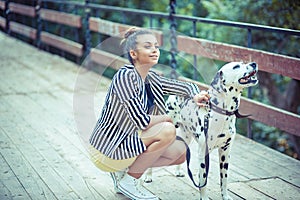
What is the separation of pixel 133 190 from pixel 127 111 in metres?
0.48

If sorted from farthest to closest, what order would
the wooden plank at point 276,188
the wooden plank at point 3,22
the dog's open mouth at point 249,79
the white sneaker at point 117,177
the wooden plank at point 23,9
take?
1. the wooden plank at point 3,22
2. the wooden plank at point 23,9
3. the wooden plank at point 276,188
4. the white sneaker at point 117,177
5. the dog's open mouth at point 249,79

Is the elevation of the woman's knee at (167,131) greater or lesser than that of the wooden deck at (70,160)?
greater

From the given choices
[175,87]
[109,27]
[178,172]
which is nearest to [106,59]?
[109,27]

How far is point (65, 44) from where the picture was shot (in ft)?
28.5

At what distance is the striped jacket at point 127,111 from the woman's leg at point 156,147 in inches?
2.1

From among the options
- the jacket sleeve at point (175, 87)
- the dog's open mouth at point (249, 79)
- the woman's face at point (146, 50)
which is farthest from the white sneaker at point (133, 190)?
the dog's open mouth at point (249, 79)

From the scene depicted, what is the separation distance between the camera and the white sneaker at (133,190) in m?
3.14

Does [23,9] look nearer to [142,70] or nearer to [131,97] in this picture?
[142,70]

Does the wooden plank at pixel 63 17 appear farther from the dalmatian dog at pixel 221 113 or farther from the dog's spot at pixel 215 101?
the dog's spot at pixel 215 101

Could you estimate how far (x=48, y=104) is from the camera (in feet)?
18.9

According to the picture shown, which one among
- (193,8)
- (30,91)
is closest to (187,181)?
(30,91)

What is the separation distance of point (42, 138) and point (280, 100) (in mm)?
5035

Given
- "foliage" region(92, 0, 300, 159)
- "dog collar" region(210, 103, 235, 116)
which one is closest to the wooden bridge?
"dog collar" region(210, 103, 235, 116)

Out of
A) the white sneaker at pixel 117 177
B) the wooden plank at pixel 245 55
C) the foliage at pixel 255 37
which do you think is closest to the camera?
the white sneaker at pixel 117 177
